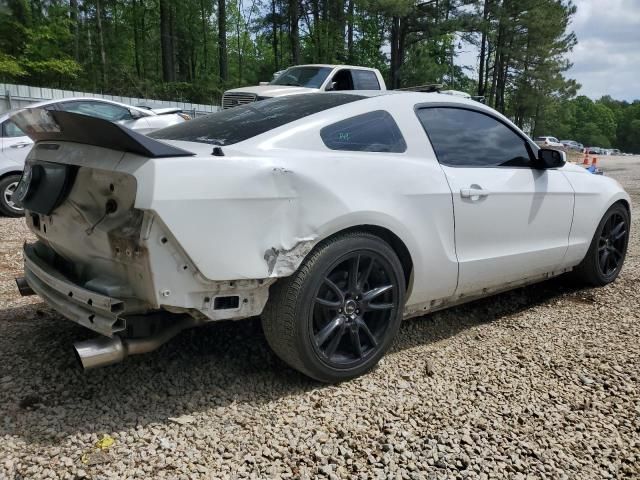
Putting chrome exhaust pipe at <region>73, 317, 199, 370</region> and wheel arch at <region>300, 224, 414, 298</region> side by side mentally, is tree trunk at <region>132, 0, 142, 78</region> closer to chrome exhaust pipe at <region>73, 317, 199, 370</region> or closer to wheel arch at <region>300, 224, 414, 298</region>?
wheel arch at <region>300, 224, 414, 298</region>

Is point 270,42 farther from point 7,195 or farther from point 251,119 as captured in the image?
point 251,119

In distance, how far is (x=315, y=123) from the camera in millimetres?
2807

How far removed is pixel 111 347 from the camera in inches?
94.4

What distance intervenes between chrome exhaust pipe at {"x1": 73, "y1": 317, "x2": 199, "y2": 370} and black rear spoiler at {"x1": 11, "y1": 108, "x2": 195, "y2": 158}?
0.86 m

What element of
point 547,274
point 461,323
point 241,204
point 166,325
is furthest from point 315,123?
point 547,274

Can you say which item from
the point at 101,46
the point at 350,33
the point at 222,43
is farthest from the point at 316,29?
the point at 101,46

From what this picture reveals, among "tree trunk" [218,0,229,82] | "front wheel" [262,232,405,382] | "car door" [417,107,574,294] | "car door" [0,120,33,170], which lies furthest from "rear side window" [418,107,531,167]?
"tree trunk" [218,0,229,82]

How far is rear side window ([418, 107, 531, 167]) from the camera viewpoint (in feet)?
10.8


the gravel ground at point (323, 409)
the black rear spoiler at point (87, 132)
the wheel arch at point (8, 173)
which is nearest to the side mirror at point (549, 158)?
the gravel ground at point (323, 409)

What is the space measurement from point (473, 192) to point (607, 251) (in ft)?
6.98

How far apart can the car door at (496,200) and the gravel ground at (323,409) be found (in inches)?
20.1

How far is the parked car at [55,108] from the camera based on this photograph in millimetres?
7438

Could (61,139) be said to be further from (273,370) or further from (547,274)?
(547,274)

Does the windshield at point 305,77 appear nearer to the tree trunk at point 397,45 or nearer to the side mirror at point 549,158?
the side mirror at point 549,158
